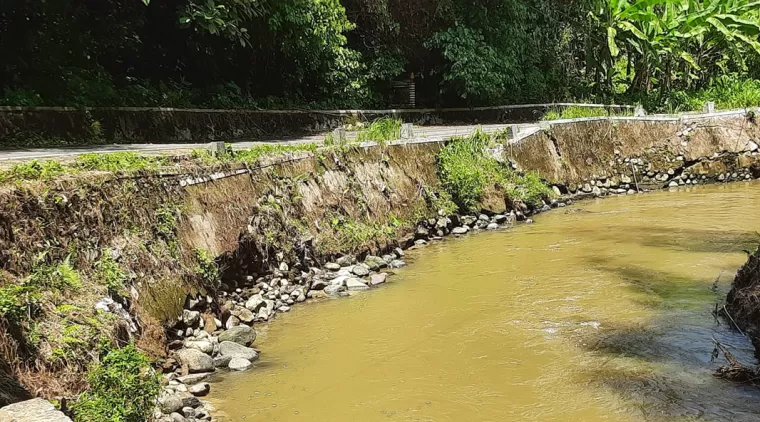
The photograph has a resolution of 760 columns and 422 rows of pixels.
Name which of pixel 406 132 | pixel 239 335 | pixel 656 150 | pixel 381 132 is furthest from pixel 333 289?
pixel 656 150

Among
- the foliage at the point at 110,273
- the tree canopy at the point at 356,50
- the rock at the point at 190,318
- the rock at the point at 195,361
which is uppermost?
the tree canopy at the point at 356,50

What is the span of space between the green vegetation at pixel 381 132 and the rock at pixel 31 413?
31.2ft

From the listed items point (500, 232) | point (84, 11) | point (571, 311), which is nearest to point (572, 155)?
point (500, 232)

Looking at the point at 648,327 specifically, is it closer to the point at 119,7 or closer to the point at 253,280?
the point at 253,280

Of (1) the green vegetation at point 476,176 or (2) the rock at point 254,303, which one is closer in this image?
(2) the rock at point 254,303

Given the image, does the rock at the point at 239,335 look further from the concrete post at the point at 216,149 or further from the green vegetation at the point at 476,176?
the green vegetation at the point at 476,176

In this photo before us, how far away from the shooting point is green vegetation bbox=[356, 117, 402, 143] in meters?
12.9

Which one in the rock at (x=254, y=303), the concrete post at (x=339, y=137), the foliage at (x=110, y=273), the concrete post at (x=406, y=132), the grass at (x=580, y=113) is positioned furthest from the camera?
the grass at (x=580, y=113)

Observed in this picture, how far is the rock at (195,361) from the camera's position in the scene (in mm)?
6195

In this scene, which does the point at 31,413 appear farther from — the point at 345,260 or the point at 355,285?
the point at 345,260

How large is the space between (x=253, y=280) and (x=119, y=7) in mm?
8338

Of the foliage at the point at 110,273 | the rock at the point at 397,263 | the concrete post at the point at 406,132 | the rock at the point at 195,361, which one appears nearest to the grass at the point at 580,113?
the concrete post at the point at 406,132

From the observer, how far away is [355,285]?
915cm

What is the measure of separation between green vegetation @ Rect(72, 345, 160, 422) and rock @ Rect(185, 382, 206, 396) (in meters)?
0.79
